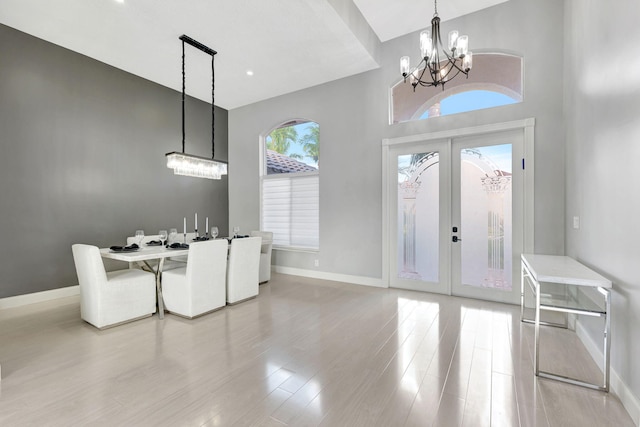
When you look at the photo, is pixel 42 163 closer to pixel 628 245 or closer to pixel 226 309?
pixel 226 309

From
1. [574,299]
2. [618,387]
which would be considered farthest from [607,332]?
[574,299]

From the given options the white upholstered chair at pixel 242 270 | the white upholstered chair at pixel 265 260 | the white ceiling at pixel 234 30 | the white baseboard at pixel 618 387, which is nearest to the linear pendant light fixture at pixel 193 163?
the white ceiling at pixel 234 30

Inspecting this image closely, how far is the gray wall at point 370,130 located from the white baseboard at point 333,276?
0.29 feet

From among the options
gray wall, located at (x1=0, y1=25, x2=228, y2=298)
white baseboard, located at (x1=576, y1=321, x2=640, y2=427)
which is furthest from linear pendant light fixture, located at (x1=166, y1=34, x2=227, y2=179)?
white baseboard, located at (x1=576, y1=321, x2=640, y2=427)

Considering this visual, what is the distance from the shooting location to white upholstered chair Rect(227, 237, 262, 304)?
371 cm

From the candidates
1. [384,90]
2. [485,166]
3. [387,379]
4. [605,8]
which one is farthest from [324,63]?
[387,379]

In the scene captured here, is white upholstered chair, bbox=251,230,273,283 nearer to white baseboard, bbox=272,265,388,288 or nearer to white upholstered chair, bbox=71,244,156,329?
white baseboard, bbox=272,265,388,288

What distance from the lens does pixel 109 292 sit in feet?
9.84

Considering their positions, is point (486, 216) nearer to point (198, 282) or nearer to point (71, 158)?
point (198, 282)

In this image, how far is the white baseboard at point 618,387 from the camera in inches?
65.2

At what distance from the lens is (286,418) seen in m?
1.67

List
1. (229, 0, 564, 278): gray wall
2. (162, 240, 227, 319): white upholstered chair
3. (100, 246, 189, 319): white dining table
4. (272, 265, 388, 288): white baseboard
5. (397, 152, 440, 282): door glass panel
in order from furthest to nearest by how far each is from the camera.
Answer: (272, 265, 388, 288): white baseboard, (397, 152, 440, 282): door glass panel, (229, 0, 564, 278): gray wall, (162, 240, 227, 319): white upholstered chair, (100, 246, 189, 319): white dining table

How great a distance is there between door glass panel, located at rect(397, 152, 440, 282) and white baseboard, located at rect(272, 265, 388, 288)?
466mm

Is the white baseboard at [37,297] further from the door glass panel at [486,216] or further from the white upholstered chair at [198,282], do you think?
the door glass panel at [486,216]
